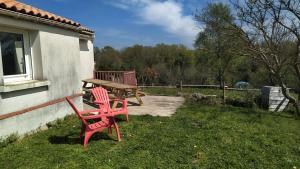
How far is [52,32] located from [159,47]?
24953 mm

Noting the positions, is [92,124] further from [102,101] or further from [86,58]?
[86,58]

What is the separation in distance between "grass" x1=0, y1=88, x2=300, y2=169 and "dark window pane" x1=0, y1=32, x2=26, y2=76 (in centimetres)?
147

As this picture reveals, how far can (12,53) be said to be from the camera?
16.1ft

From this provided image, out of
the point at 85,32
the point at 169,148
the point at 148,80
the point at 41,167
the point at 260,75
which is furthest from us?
the point at 148,80

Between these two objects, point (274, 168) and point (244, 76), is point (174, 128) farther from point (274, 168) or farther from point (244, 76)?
point (244, 76)

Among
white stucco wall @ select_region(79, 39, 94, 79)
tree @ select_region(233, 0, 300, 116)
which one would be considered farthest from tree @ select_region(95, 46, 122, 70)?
tree @ select_region(233, 0, 300, 116)

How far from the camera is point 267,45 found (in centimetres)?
859

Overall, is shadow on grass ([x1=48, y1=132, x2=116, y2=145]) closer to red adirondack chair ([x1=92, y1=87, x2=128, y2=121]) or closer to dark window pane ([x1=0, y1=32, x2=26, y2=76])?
red adirondack chair ([x1=92, y1=87, x2=128, y2=121])

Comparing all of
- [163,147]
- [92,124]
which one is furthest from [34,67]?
[163,147]

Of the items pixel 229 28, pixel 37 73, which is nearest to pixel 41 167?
pixel 37 73

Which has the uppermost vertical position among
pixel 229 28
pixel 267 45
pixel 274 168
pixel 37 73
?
pixel 229 28

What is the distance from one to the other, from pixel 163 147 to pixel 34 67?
11.6 feet

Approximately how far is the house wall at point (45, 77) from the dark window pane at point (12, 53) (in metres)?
0.26

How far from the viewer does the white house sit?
4.46 metres
